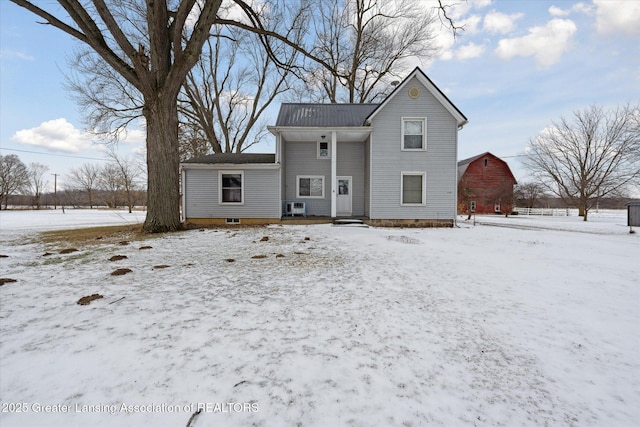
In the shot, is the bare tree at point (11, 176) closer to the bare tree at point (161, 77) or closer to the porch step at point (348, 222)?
the bare tree at point (161, 77)

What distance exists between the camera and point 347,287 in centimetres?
376

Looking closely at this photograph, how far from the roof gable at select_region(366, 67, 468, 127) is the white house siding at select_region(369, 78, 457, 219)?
14 centimetres

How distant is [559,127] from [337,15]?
66.7ft

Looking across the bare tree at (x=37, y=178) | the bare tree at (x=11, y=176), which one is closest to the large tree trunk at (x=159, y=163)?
the bare tree at (x=11, y=176)

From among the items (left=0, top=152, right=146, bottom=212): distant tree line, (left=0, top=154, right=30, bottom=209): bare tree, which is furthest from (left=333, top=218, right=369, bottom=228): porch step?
(left=0, top=154, right=30, bottom=209): bare tree

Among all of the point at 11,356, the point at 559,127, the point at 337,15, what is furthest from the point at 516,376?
the point at 559,127

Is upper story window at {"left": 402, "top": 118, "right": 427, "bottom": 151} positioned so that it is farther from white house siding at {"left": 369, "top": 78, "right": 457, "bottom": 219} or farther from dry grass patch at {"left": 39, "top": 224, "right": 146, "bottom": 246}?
Answer: dry grass patch at {"left": 39, "top": 224, "right": 146, "bottom": 246}

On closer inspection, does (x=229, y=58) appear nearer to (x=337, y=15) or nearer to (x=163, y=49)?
(x=337, y=15)

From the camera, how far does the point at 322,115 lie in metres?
13.6

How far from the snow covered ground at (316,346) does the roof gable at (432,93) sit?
28.8 ft

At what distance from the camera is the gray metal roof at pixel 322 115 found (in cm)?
1280

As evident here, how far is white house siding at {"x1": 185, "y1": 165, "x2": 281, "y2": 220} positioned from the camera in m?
12.1

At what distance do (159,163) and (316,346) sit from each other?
29.1ft

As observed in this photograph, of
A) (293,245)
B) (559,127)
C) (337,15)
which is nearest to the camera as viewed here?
(293,245)
